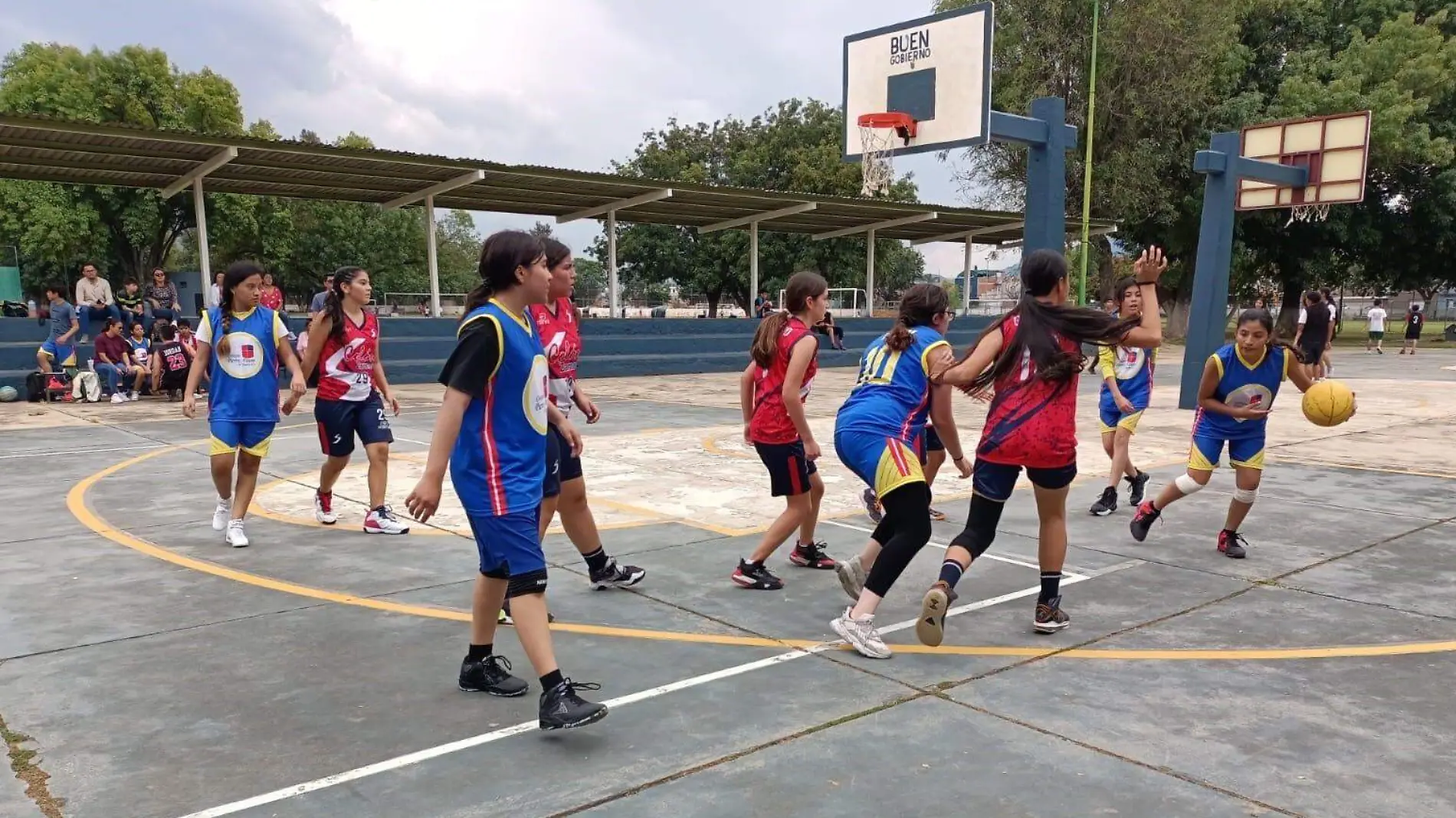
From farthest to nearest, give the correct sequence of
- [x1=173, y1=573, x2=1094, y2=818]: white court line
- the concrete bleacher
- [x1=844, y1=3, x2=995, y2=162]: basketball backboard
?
the concrete bleacher < [x1=844, y1=3, x2=995, y2=162]: basketball backboard < [x1=173, y1=573, x2=1094, y2=818]: white court line

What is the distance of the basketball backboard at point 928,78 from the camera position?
14578 millimetres

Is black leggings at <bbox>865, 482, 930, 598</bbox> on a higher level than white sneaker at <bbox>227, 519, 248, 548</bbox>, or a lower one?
higher

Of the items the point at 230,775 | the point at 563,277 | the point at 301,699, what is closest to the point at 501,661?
the point at 301,699

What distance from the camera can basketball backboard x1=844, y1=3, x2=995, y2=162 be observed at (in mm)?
14578

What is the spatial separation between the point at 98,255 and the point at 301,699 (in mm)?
43756

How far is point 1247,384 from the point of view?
631 cm

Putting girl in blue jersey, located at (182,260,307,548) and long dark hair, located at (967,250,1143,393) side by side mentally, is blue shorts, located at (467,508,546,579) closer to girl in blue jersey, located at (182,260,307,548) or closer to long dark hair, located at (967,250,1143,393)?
long dark hair, located at (967,250,1143,393)

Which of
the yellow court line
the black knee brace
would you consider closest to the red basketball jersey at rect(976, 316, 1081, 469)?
the black knee brace

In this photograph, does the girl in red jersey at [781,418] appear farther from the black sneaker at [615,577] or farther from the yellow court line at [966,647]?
the yellow court line at [966,647]

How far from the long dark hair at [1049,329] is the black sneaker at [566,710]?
2.32 m

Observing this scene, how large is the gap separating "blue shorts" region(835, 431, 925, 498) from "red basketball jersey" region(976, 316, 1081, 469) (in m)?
0.33

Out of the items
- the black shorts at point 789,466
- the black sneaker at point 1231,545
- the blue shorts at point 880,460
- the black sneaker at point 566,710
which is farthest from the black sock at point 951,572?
the black sneaker at point 1231,545

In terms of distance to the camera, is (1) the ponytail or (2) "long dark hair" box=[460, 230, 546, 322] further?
(1) the ponytail

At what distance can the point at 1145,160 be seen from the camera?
34.2 meters
